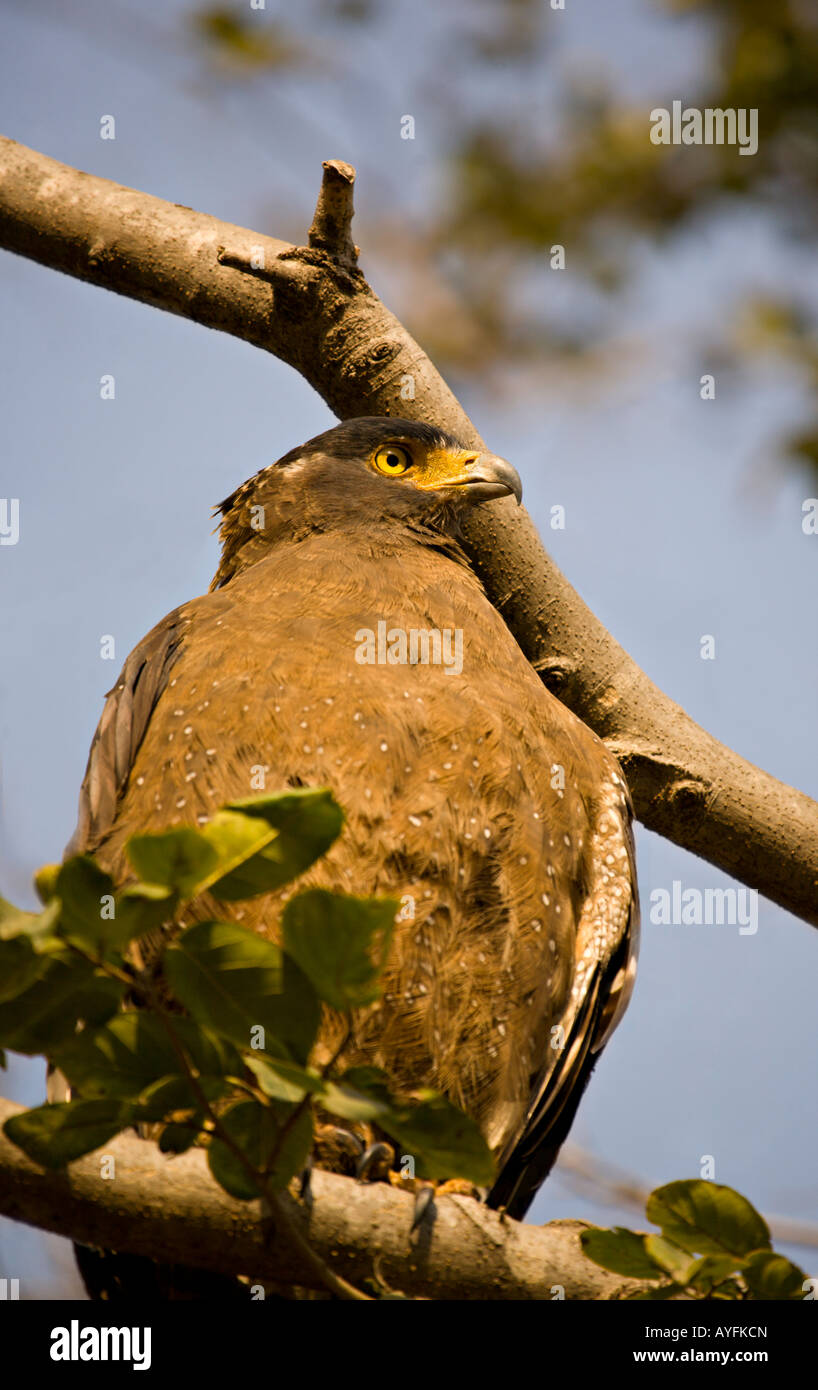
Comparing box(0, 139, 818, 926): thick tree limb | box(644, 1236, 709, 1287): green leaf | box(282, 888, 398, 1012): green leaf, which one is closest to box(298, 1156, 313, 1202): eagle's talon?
box(644, 1236, 709, 1287): green leaf

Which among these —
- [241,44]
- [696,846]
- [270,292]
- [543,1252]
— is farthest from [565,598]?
[241,44]

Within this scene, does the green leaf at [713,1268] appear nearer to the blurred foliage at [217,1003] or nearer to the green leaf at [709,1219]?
the green leaf at [709,1219]

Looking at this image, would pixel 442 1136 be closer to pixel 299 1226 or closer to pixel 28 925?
pixel 299 1226

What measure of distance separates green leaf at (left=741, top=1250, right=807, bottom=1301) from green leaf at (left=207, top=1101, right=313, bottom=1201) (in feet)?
2.76

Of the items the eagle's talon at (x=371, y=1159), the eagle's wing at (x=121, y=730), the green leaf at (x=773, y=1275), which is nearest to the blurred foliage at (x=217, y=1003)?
the green leaf at (x=773, y=1275)

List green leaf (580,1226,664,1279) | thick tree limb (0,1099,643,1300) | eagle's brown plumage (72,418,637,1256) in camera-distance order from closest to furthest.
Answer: thick tree limb (0,1099,643,1300) < green leaf (580,1226,664,1279) < eagle's brown plumage (72,418,637,1256)

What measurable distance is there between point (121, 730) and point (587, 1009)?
63.4 inches

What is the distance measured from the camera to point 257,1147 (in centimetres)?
205

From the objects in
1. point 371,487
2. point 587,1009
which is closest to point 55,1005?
point 587,1009

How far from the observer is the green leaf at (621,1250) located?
2.36 metres

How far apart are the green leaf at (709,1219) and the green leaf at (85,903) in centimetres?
116

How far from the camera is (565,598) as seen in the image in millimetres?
4965

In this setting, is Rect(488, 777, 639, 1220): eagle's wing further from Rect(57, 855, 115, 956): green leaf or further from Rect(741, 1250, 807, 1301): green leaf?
Rect(57, 855, 115, 956): green leaf

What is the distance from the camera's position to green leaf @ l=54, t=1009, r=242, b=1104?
1931mm
